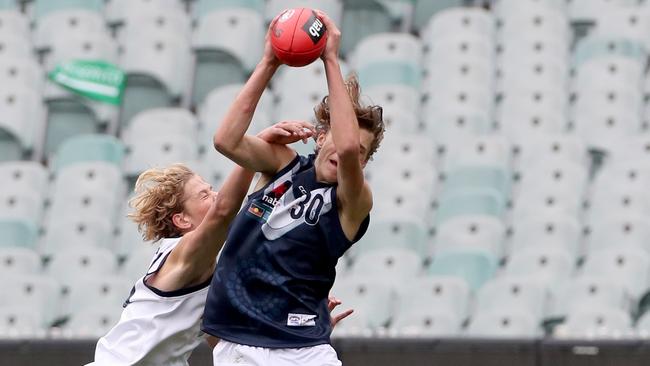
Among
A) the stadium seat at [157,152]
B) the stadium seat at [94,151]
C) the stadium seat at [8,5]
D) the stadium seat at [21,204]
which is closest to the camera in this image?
the stadium seat at [21,204]

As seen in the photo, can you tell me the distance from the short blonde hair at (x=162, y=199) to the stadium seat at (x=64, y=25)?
21.8ft

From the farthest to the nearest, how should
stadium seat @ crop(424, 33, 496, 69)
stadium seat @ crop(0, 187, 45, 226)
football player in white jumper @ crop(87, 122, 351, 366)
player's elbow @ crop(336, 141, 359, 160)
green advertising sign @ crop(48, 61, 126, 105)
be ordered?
green advertising sign @ crop(48, 61, 126, 105)
stadium seat @ crop(424, 33, 496, 69)
stadium seat @ crop(0, 187, 45, 226)
football player in white jumper @ crop(87, 122, 351, 366)
player's elbow @ crop(336, 141, 359, 160)

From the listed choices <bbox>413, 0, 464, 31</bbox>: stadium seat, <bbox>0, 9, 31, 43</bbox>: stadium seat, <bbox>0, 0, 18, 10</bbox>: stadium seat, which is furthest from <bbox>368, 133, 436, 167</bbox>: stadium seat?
<bbox>0, 0, 18, 10</bbox>: stadium seat

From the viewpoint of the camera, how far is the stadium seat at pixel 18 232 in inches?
428

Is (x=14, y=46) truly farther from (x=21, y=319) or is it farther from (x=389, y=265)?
(x=389, y=265)

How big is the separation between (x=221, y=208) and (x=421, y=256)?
17.5 feet

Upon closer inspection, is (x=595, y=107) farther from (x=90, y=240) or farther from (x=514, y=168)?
(x=90, y=240)

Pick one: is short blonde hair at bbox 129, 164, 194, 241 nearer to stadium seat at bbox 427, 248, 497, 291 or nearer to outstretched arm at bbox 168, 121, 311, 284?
outstretched arm at bbox 168, 121, 311, 284

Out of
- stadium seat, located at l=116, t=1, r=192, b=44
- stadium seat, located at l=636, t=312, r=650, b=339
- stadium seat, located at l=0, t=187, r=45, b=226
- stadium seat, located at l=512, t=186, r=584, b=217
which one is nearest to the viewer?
stadium seat, located at l=636, t=312, r=650, b=339

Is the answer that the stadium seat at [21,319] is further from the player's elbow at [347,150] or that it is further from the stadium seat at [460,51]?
the player's elbow at [347,150]

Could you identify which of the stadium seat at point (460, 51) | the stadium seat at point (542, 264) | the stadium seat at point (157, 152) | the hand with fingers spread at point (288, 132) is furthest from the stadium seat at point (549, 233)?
the hand with fingers spread at point (288, 132)

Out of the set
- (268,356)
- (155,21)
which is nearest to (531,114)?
(155,21)

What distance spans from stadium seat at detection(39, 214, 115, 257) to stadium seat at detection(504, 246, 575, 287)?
290 centimetres

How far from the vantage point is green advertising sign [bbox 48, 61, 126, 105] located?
1188 cm
